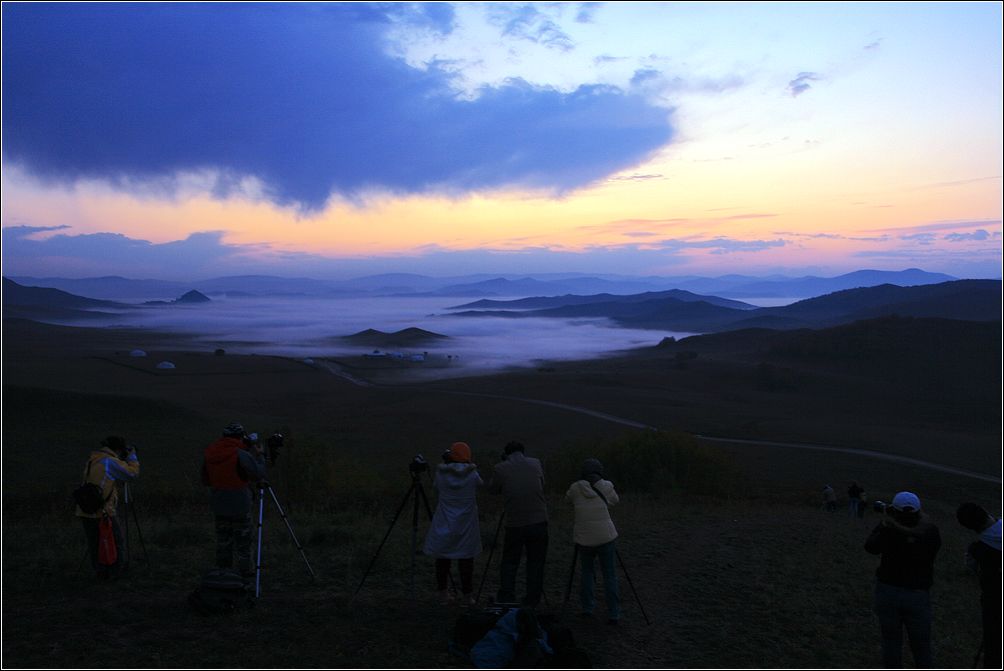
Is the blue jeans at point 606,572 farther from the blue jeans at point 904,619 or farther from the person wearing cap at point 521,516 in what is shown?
the blue jeans at point 904,619

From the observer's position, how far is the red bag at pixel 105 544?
7855mm

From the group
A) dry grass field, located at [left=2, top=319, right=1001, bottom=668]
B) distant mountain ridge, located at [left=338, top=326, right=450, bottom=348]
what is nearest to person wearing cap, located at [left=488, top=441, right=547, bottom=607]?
dry grass field, located at [left=2, top=319, right=1001, bottom=668]

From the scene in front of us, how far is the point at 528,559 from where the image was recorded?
7.12 meters

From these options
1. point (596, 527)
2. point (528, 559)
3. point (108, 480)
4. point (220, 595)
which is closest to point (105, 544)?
point (108, 480)

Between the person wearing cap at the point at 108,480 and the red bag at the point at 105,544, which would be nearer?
the person wearing cap at the point at 108,480

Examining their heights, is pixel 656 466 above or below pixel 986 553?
below

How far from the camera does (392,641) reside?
255 inches

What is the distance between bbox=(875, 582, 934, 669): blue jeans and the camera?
562cm

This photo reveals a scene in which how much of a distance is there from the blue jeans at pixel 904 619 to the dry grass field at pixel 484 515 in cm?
74

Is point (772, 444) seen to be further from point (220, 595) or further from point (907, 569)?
point (220, 595)

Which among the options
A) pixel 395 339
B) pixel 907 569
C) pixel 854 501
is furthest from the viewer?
pixel 395 339

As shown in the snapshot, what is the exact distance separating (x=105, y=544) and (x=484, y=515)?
708 centimetres

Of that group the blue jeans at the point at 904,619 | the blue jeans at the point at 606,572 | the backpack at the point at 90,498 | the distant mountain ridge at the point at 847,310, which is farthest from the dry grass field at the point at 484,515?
the distant mountain ridge at the point at 847,310

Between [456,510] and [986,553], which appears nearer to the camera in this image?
[986,553]
